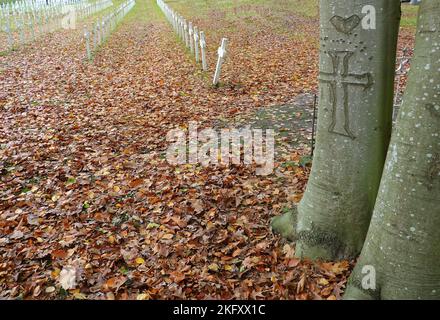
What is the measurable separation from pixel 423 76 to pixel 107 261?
3.44 metres

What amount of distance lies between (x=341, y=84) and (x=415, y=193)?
44.3 inches

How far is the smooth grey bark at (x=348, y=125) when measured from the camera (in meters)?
2.99

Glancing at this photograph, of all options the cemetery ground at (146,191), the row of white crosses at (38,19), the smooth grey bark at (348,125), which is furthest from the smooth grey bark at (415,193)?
the row of white crosses at (38,19)

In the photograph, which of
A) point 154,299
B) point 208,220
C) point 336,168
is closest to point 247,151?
point 208,220

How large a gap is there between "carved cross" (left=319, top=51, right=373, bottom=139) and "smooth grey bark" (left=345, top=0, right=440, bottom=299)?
1.90 ft

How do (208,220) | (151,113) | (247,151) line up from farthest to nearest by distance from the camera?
(151,113)
(247,151)
(208,220)

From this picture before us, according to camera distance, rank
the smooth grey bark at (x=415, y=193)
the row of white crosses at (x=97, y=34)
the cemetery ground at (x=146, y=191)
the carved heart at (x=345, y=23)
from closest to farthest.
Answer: the smooth grey bark at (x=415, y=193) < the carved heart at (x=345, y=23) < the cemetery ground at (x=146, y=191) < the row of white crosses at (x=97, y=34)

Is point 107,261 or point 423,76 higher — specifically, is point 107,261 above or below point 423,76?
below

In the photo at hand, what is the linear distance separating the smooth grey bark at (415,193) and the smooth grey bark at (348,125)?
0.53 m

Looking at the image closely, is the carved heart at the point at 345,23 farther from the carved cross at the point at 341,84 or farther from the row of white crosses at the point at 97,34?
the row of white crosses at the point at 97,34

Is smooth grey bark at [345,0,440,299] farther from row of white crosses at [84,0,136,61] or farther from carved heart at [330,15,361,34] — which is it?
row of white crosses at [84,0,136,61]

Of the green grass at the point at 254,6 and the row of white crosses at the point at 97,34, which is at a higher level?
Result: the green grass at the point at 254,6
